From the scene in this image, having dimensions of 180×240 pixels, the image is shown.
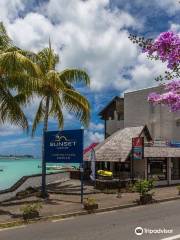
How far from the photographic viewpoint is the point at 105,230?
1541cm

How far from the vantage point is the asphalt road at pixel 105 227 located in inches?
558

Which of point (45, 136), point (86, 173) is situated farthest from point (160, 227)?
point (86, 173)

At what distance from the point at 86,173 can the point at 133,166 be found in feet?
15.4

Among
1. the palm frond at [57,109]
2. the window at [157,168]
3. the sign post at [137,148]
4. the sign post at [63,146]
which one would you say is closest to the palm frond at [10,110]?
the sign post at [63,146]

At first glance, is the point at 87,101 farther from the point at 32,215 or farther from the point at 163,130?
the point at 163,130

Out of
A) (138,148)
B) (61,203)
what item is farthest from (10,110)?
(138,148)

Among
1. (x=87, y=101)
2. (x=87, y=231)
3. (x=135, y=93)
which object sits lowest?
(x=87, y=231)

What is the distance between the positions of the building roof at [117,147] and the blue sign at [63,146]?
10.4 metres

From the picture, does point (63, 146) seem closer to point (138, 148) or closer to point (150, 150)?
point (138, 148)

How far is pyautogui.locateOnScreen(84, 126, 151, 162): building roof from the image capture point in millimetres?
37312

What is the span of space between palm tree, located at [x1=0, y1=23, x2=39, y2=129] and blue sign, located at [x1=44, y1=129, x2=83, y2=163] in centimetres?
317

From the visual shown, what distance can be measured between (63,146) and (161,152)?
14.2 m

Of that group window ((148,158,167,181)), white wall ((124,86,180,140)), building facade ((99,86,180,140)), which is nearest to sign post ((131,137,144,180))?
window ((148,158,167,181))

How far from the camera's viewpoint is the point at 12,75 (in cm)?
2145
